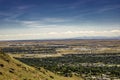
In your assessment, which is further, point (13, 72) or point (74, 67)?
point (74, 67)

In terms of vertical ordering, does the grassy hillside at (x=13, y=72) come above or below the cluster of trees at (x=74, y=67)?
above

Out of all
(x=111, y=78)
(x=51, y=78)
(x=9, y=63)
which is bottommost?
(x=111, y=78)

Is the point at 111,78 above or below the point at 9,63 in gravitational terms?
below

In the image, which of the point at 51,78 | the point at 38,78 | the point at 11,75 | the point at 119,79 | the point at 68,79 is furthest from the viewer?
the point at 119,79

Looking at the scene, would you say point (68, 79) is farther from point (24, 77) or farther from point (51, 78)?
point (24, 77)

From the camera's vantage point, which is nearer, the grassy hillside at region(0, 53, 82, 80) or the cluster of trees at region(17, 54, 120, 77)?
the grassy hillside at region(0, 53, 82, 80)

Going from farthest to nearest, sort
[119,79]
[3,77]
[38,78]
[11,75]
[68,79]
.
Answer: [119,79], [68,79], [38,78], [11,75], [3,77]

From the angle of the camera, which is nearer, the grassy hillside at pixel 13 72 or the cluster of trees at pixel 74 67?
the grassy hillside at pixel 13 72

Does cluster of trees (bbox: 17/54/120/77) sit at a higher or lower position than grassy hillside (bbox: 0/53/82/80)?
lower

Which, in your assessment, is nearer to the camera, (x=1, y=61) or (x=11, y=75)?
(x=11, y=75)

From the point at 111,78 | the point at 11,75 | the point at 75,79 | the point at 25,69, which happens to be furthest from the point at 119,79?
the point at 11,75

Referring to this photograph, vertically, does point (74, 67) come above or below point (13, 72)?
below
